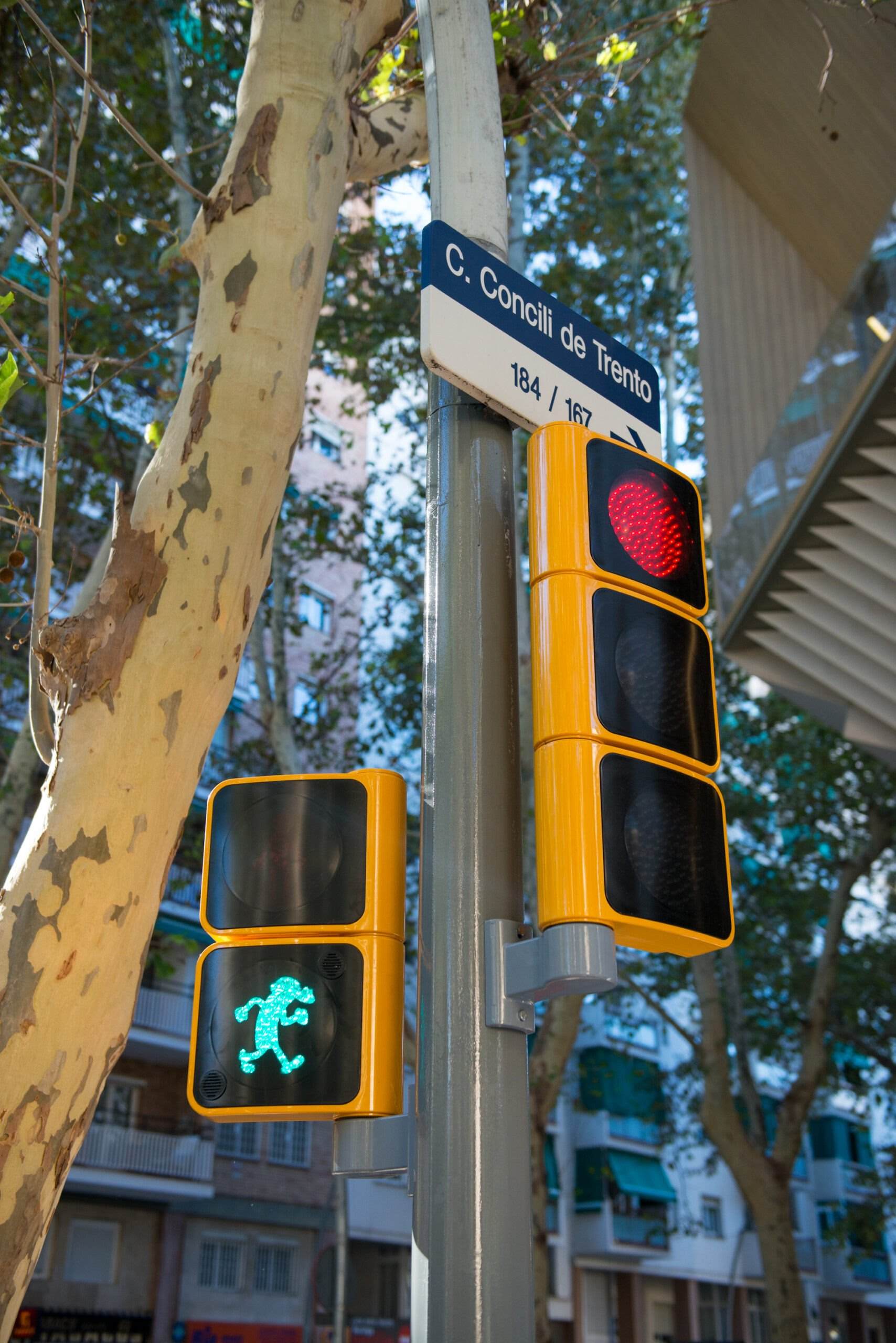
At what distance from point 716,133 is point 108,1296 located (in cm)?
1879

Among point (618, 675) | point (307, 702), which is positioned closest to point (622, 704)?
point (618, 675)

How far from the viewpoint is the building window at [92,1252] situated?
18.8 m

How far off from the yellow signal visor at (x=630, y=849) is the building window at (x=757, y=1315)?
3513cm

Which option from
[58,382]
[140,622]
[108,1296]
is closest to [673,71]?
[58,382]

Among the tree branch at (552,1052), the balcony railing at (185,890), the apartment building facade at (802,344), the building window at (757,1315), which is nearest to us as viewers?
the tree branch at (552,1052)

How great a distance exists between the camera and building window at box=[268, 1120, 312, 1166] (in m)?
21.8

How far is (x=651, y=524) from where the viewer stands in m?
2.47

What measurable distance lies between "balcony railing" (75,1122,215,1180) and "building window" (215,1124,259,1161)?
0.81 m

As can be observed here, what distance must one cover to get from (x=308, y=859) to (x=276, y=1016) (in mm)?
316

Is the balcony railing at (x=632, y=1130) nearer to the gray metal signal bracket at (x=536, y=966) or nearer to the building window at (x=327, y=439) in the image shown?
the building window at (x=327, y=439)

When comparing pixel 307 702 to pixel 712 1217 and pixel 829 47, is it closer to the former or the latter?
pixel 829 47

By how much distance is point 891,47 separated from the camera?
1183 cm

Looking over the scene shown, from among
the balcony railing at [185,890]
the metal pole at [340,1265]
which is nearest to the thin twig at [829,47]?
the metal pole at [340,1265]

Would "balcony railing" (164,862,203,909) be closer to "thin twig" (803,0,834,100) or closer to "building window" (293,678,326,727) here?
"building window" (293,678,326,727)
